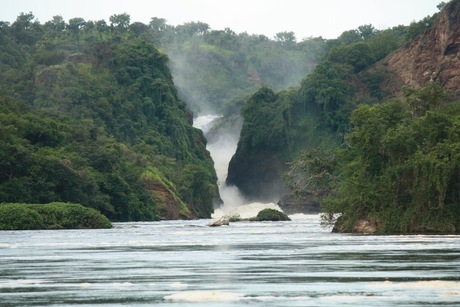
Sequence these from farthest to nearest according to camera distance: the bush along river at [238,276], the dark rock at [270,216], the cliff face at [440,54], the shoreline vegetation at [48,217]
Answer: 1. the cliff face at [440,54]
2. the dark rock at [270,216]
3. the shoreline vegetation at [48,217]
4. the bush along river at [238,276]

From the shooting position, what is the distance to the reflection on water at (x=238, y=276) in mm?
24531

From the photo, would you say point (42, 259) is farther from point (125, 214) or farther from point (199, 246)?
point (125, 214)

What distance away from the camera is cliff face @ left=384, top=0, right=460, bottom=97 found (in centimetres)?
17525

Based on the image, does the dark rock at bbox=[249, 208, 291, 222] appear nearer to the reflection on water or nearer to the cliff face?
the cliff face

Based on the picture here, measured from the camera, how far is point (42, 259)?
42188 mm

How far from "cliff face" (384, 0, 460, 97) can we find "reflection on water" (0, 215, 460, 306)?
12909 centimetres

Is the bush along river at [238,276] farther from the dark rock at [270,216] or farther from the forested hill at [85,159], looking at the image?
the dark rock at [270,216]

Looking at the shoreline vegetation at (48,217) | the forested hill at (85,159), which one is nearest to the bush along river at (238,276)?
the shoreline vegetation at (48,217)

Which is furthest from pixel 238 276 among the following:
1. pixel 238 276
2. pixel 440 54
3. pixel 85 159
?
pixel 440 54

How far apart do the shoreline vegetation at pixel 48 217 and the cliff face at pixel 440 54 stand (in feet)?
280

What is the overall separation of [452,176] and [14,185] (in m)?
53.8

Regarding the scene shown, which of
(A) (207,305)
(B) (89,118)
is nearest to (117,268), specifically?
(A) (207,305)

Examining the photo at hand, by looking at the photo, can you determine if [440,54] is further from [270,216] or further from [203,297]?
[203,297]

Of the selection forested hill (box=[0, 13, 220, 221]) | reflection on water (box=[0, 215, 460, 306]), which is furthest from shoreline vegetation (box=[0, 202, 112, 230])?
reflection on water (box=[0, 215, 460, 306])
